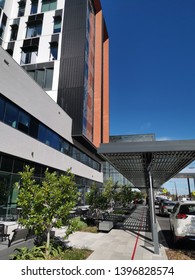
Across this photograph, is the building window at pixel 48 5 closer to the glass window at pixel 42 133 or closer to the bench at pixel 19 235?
the glass window at pixel 42 133

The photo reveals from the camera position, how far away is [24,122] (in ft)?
51.5

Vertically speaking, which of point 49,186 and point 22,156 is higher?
point 22,156

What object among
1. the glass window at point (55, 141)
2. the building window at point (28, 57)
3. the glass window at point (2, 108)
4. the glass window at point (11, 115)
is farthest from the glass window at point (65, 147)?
the building window at point (28, 57)

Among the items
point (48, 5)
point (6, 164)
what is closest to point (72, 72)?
point (48, 5)

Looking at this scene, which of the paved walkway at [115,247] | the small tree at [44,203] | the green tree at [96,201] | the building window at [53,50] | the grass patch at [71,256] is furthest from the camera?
the building window at [53,50]

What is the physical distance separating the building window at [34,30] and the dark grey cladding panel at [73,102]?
10676 mm

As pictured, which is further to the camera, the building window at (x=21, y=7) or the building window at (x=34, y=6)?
the building window at (x=21, y=7)

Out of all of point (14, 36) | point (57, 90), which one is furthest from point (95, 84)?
point (14, 36)

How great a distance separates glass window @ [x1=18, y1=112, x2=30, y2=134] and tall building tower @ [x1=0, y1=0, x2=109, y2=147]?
9.54 meters

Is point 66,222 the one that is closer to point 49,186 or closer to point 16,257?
point 49,186

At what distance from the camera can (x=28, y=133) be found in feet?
53.1

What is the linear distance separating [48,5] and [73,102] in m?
17.3

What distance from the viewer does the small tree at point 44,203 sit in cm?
585
